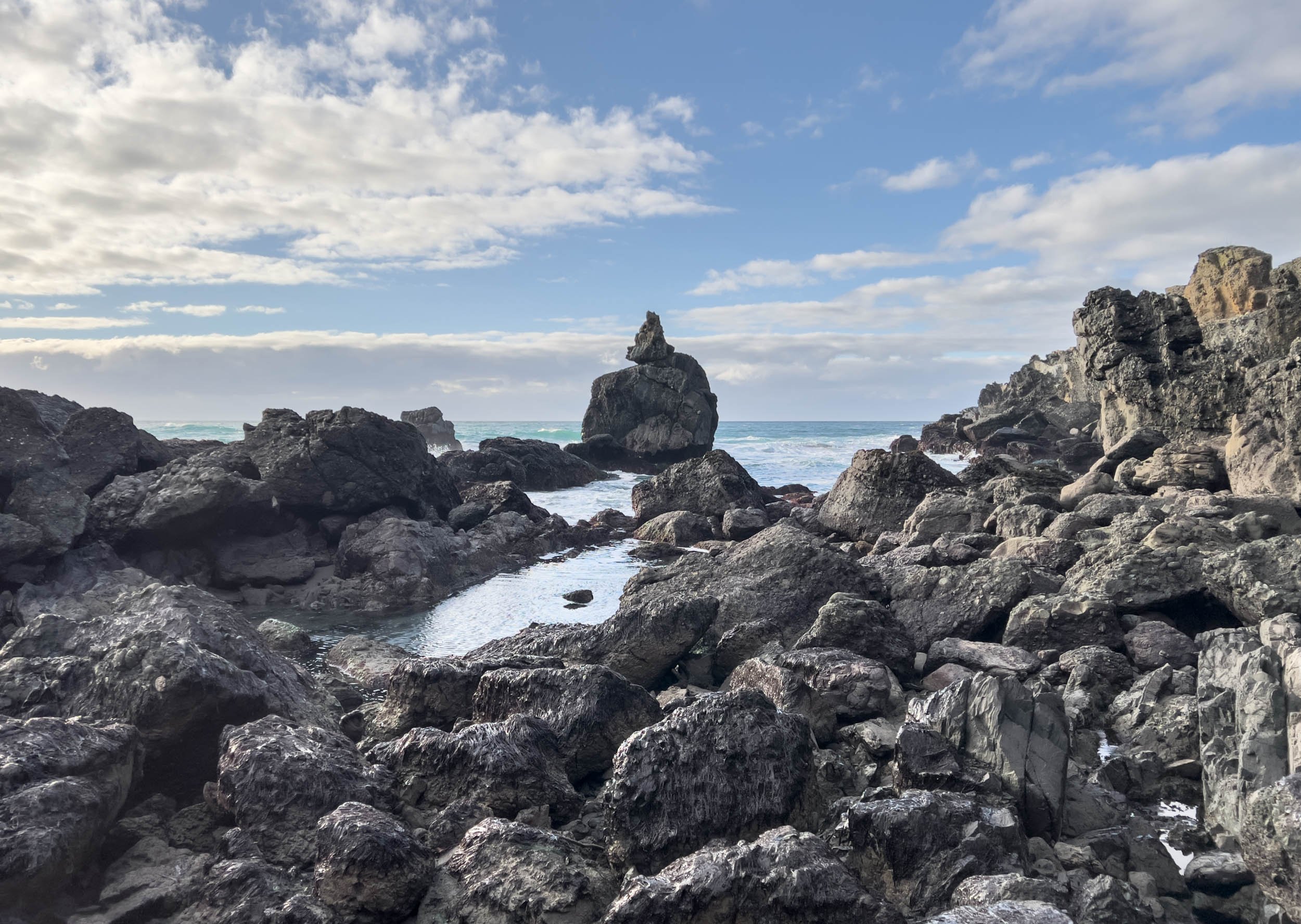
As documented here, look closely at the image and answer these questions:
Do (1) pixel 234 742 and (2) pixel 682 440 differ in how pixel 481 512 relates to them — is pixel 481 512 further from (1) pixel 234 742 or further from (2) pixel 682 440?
(2) pixel 682 440

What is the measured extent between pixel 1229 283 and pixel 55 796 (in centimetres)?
4905

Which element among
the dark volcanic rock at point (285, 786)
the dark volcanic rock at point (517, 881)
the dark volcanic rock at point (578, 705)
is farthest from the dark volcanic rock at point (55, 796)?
the dark volcanic rock at point (578, 705)

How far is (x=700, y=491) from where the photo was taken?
1005 inches

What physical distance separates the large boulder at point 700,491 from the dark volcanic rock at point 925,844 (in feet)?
64.4

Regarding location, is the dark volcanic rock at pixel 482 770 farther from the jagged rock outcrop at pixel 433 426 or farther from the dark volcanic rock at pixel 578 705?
the jagged rock outcrop at pixel 433 426

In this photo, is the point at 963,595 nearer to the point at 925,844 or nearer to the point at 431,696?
the point at 925,844

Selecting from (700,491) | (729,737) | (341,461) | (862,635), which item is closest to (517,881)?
(729,737)

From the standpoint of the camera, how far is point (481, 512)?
2278 cm

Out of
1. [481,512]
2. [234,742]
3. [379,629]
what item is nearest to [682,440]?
[481,512]

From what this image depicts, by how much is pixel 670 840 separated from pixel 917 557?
8.54m

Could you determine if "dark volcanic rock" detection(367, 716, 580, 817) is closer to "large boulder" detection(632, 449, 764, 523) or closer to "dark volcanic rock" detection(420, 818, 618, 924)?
"dark volcanic rock" detection(420, 818, 618, 924)

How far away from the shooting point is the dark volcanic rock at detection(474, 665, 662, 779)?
6.54 m

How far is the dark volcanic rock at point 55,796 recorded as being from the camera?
177 inches

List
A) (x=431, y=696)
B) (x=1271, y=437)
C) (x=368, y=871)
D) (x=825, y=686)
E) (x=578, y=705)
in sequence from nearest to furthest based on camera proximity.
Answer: (x=368, y=871), (x=578, y=705), (x=825, y=686), (x=431, y=696), (x=1271, y=437)
